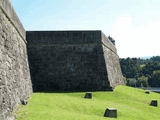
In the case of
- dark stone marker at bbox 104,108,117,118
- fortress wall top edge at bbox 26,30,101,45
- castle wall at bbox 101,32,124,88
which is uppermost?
fortress wall top edge at bbox 26,30,101,45

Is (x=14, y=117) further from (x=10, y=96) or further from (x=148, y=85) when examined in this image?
(x=148, y=85)

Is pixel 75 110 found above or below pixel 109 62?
below

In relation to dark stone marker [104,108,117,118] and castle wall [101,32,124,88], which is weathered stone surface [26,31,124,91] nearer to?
castle wall [101,32,124,88]

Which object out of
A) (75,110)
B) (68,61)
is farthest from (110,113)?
(68,61)

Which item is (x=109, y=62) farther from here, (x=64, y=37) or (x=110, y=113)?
(x=110, y=113)

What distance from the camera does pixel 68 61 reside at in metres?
17.4

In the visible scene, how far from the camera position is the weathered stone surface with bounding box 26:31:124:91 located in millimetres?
16812

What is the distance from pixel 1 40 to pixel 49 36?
9693mm

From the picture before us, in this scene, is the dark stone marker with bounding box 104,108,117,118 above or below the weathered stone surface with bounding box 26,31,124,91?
below

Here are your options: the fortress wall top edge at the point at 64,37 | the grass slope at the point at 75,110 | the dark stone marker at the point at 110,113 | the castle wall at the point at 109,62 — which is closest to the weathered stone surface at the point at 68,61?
the fortress wall top edge at the point at 64,37

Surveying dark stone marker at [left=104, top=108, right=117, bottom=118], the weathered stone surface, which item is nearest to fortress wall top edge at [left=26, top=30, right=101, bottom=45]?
the weathered stone surface

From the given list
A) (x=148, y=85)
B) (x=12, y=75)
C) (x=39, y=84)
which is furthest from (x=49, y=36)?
(x=148, y=85)

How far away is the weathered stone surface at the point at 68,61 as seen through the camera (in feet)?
55.2

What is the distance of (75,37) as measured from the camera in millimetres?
17828
